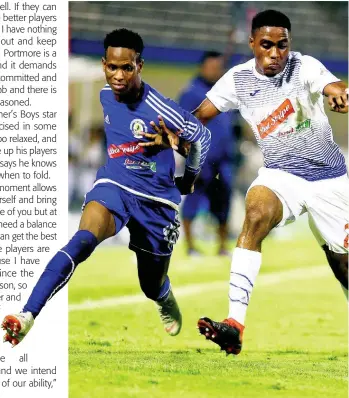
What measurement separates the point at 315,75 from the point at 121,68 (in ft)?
3.35

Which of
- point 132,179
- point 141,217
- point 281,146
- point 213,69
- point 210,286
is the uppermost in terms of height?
point 213,69

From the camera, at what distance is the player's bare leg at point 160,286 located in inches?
201

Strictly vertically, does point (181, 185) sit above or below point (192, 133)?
below

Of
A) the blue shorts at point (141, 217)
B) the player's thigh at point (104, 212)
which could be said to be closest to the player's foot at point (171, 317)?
the blue shorts at point (141, 217)

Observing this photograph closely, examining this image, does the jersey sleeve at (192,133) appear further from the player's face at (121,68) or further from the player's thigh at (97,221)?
the player's thigh at (97,221)

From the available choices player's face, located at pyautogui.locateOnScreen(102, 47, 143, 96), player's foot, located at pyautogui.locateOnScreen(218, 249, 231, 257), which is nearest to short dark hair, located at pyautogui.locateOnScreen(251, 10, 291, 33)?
player's face, located at pyautogui.locateOnScreen(102, 47, 143, 96)

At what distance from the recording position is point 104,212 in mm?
4605

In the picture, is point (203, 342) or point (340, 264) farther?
point (203, 342)

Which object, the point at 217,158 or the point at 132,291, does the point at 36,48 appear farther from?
the point at 132,291

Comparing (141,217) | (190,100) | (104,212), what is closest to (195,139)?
(141,217)

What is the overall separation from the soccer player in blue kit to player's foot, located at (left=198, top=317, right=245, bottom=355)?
31.3 inches

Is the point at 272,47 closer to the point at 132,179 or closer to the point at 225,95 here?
the point at 225,95

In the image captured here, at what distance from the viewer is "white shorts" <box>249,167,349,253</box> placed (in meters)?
4.53

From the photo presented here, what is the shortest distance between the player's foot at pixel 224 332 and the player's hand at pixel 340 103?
1128 mm
